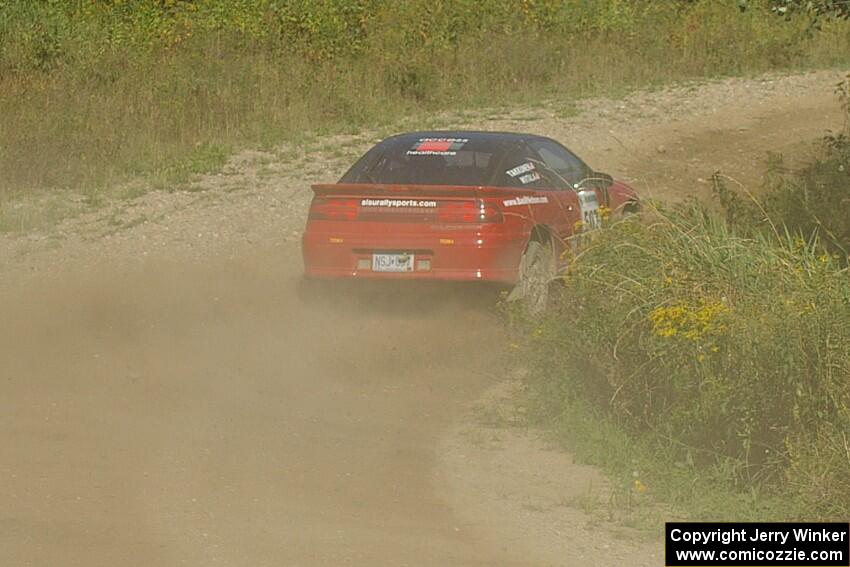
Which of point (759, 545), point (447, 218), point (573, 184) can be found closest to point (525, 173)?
point (573, 184)

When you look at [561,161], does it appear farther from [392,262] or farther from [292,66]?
[292,66]

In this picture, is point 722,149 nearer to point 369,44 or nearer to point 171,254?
point 369,44

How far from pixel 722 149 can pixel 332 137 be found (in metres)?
5.17

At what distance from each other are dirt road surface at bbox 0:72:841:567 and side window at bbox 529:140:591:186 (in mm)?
1589

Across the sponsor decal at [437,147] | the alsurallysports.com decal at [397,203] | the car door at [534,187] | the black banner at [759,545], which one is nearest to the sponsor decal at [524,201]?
the car door at [534,187]

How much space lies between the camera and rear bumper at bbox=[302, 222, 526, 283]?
12.2 m

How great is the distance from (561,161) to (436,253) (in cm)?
218

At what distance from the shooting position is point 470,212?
1225cm

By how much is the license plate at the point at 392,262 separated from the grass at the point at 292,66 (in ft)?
19.6

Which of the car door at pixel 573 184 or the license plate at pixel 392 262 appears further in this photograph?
the car door at pixel 573 184

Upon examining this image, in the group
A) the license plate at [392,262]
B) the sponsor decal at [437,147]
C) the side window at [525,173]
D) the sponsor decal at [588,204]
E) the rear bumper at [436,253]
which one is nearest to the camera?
the rear bumper at [436,253]

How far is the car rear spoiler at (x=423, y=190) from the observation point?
40.4ft

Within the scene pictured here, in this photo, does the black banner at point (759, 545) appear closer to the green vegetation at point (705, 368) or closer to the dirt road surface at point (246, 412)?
the dirt road surface at point (246, 412)

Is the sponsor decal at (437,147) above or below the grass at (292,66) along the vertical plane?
below
